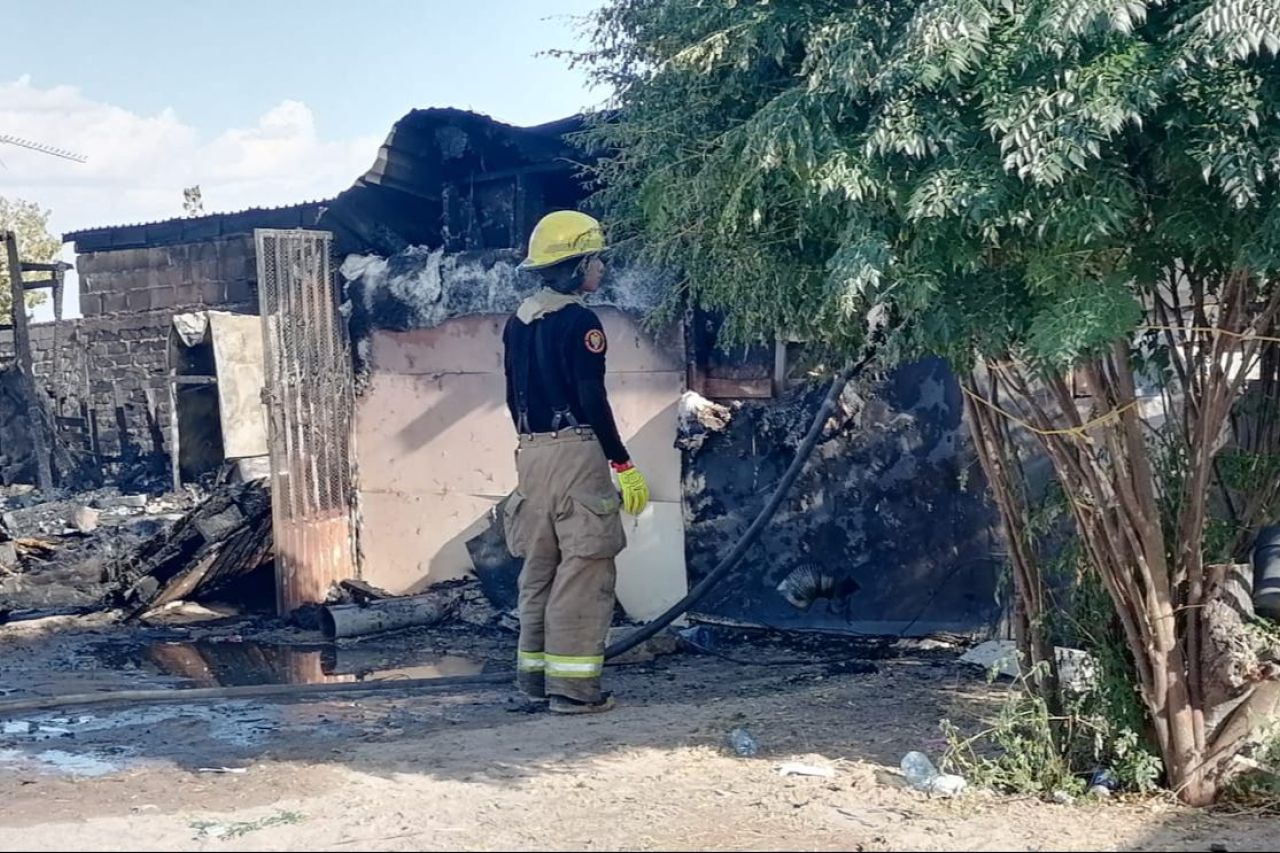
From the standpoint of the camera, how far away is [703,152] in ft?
15.7

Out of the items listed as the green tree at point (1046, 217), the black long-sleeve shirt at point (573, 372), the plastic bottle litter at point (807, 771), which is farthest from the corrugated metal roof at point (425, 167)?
the plastic bottle litter at point (807, 771)

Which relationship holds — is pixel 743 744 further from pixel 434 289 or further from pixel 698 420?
pixel 434 289

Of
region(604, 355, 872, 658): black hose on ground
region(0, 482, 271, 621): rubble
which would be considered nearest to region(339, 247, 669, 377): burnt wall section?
region(0, 482, 271, 621): rubble

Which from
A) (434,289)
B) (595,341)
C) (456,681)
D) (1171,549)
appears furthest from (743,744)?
(434,289)

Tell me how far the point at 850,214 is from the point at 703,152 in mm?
819

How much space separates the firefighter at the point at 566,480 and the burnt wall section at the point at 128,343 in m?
10.7

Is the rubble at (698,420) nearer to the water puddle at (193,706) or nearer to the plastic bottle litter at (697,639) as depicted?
the plastic bottle litter at (697,639)

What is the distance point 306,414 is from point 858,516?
421cm

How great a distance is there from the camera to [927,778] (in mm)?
4695

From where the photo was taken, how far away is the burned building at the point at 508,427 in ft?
25.8

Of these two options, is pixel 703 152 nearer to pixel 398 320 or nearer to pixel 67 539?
pixel 398 320

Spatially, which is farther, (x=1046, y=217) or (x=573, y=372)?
(x=573, y=372)

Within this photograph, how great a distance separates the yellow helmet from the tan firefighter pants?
84cm

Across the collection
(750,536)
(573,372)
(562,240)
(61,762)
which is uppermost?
(562,240)
